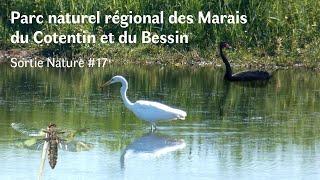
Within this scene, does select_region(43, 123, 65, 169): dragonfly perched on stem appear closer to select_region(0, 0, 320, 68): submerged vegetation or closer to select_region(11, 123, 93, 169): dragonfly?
select_region(11, 123, 93, 169): dragonfly

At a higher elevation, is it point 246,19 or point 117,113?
point 246,19

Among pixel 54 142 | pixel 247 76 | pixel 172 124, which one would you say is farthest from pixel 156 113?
pixel 54 142

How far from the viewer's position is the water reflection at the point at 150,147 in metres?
10.0

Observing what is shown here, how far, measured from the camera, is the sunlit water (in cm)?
925

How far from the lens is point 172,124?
12.2 m

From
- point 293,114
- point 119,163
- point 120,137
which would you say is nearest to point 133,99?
point 293,114

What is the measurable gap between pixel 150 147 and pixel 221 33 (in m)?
10.1

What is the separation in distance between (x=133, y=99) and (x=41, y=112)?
210 centimetres

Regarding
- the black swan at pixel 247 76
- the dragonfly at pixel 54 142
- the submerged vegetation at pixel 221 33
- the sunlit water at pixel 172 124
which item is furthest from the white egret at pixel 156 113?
the submerged vegetation at pixel 221 33

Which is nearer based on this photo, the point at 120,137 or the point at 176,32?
the point at 120,137

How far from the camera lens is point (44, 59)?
790 inches

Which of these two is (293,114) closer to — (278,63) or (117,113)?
A: (117,113)

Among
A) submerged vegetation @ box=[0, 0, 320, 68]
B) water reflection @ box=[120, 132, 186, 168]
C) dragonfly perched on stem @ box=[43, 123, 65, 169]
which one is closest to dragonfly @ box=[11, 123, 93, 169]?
dragonfly perched on stem @ box=[43, 123, 65, 169]

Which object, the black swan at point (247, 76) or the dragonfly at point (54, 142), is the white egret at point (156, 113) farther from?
the dragonfly at point (54, 142)
